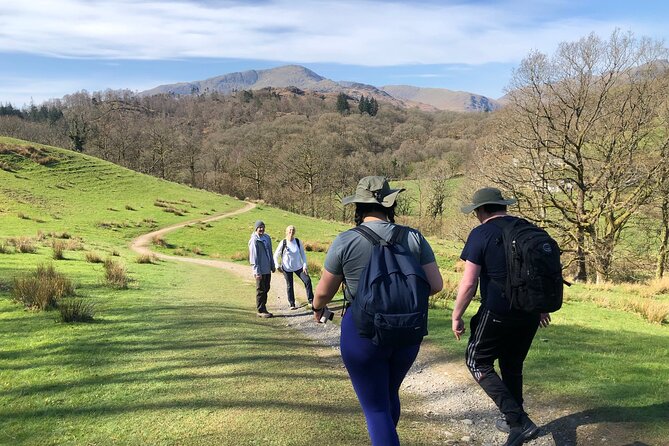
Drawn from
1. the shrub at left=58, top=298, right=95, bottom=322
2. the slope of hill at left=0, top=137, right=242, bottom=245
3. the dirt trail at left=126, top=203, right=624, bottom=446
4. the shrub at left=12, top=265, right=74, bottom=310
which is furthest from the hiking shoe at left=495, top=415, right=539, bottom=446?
the slope of hill at left=0, top=137, right=242, bottom=245

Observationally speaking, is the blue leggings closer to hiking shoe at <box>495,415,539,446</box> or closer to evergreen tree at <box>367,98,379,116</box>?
hiking shoe at <box>495,415,539,446</box>

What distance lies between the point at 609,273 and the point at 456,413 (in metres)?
20.6

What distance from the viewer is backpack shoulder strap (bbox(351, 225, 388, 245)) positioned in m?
3.04

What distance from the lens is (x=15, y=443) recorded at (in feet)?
12.5

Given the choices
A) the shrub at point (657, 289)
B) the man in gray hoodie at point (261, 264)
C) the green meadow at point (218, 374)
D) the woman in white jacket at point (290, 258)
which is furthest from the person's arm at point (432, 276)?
the shrub at point (657, 289)

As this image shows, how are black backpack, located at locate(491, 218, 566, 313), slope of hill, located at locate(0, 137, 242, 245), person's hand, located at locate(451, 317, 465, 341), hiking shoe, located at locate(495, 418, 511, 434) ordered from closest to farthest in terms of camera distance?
black backpack, located at locate(491, 218, 566, 313)
person's hand, located at locate(451, 317, 465, 341)
hiking shoe, located at locate(495, 418, 511, 434)
slope of hill, located at locate(0, 137, 242, 245)

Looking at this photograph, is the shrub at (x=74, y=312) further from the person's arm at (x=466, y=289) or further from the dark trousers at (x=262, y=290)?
the person's arm at (x=466, y=289)

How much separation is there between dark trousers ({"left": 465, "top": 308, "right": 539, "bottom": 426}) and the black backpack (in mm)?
282

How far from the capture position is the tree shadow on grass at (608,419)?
420 centimetres

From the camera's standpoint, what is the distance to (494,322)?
390cm

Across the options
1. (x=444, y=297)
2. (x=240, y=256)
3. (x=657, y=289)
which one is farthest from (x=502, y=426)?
(x=240, y=256)

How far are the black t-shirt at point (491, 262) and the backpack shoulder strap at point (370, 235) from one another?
129 centimetres

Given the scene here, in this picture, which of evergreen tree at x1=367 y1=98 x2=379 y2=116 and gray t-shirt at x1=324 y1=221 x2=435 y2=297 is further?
evergreen tree at x1=367 y1=98 x2=379 y2=116

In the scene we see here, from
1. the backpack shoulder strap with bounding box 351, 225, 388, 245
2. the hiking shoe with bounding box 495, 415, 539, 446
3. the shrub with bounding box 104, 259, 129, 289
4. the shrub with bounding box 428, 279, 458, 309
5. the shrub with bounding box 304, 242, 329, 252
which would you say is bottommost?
the shrub with bounding box 304, 242, 329, 252
